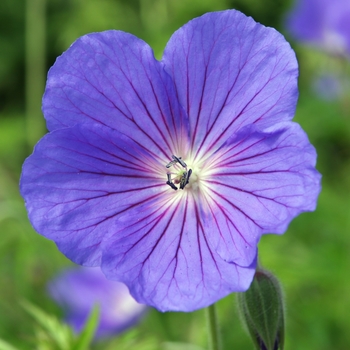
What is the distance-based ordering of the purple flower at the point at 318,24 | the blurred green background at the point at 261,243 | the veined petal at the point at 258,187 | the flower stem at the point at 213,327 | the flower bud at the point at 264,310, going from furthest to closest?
the purple flower at the point at 318,24 → the blurred green background at the point at 261,243 → the flower bud at the point at 264,310 → the flower stem at the point at 213,327 → the veined petal at the point at 258,187

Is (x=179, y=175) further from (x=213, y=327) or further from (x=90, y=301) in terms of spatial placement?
(x=90, y=301)

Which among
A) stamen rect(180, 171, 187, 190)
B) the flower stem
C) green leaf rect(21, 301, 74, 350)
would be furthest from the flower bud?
green leaf rect(21, 301, 74, 350)

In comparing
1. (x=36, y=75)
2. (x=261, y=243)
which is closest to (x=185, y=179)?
(x=261, y=243)

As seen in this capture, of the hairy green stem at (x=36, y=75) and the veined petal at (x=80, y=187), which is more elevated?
the veined petal at (x=80, y=187)

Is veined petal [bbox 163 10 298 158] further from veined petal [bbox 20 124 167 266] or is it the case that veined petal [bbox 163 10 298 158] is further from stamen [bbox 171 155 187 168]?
veined petal [bbox 20 124 167 266]

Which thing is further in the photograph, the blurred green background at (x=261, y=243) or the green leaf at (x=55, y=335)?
→ the blurred green background at (x=261, y=243)

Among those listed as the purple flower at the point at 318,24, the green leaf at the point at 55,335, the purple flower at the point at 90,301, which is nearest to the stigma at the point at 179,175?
the green leaf at the point at 55,335

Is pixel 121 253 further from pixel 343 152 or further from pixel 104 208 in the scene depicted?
pixel 343 152

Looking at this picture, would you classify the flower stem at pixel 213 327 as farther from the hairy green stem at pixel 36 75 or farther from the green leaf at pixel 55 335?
the hairy green stem at pixel 36 75

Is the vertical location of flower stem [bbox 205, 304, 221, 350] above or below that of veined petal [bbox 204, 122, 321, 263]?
below
